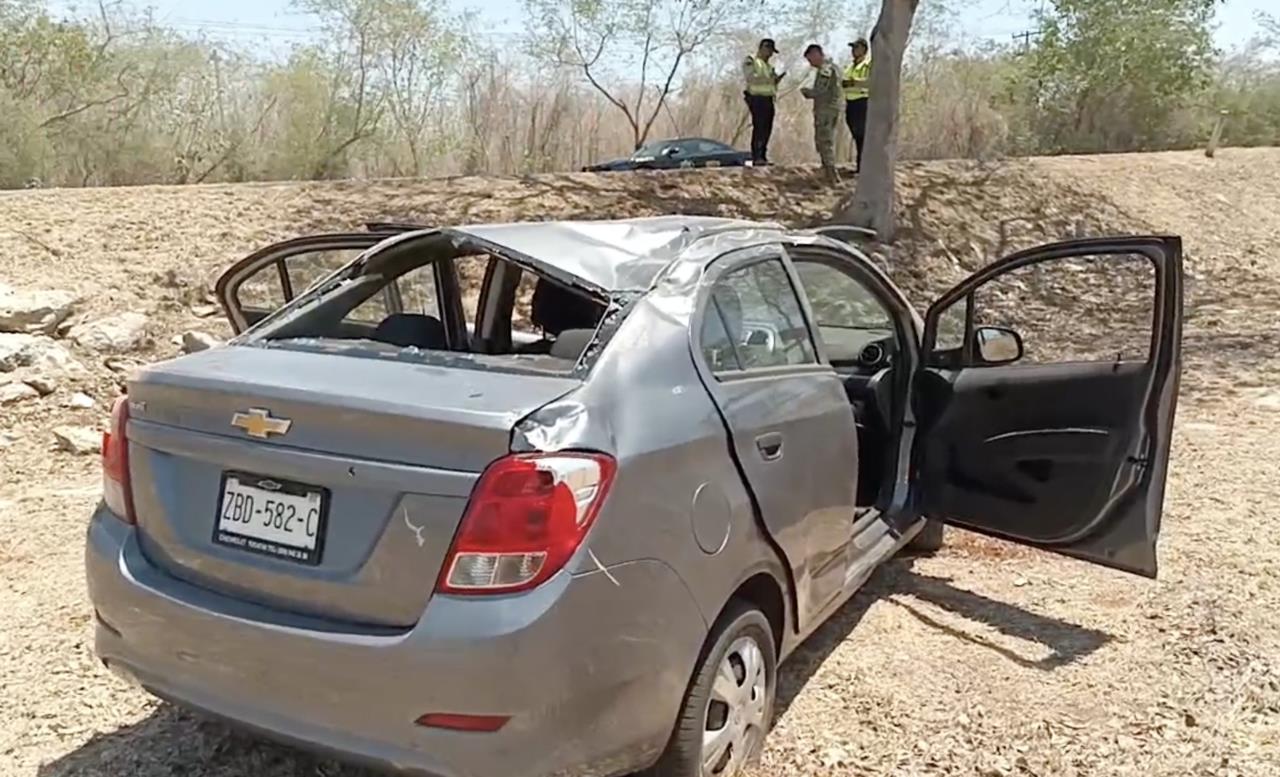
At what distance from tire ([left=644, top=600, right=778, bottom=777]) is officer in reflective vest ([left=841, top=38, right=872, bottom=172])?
12.3 metres

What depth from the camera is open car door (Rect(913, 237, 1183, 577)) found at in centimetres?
409

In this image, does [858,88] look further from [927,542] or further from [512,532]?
[512,532]

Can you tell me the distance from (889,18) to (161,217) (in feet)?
27.2

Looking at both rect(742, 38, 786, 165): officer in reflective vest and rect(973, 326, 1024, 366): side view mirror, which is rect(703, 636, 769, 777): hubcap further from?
Result: rect(742, 38, 786, 165): officer in reflective vest

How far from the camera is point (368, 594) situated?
2496 millimetres

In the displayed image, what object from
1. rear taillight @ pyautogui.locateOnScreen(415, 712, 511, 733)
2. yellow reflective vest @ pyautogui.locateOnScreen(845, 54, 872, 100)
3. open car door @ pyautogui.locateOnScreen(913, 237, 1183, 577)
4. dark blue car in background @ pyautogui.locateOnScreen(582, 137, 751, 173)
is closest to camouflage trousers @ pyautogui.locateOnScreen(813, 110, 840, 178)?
yellow reflective vest @ pyautogui.locateOnScreen(845, 54, 872, 100)

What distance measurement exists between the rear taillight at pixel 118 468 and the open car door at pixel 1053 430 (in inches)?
121

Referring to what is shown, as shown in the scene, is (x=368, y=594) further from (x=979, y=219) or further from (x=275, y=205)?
(x=979, y=219)

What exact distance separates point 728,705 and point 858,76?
13.3 metres

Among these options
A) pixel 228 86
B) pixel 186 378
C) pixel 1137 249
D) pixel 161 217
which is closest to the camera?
pixel 186 378

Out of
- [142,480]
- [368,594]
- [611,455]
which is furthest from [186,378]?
[611,455]

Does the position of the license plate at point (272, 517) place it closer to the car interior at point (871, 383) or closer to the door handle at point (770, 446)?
the door handle at point (770, 446)

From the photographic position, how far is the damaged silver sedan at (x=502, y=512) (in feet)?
7.97

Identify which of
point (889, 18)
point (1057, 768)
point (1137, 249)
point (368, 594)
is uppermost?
point (889, 18)
